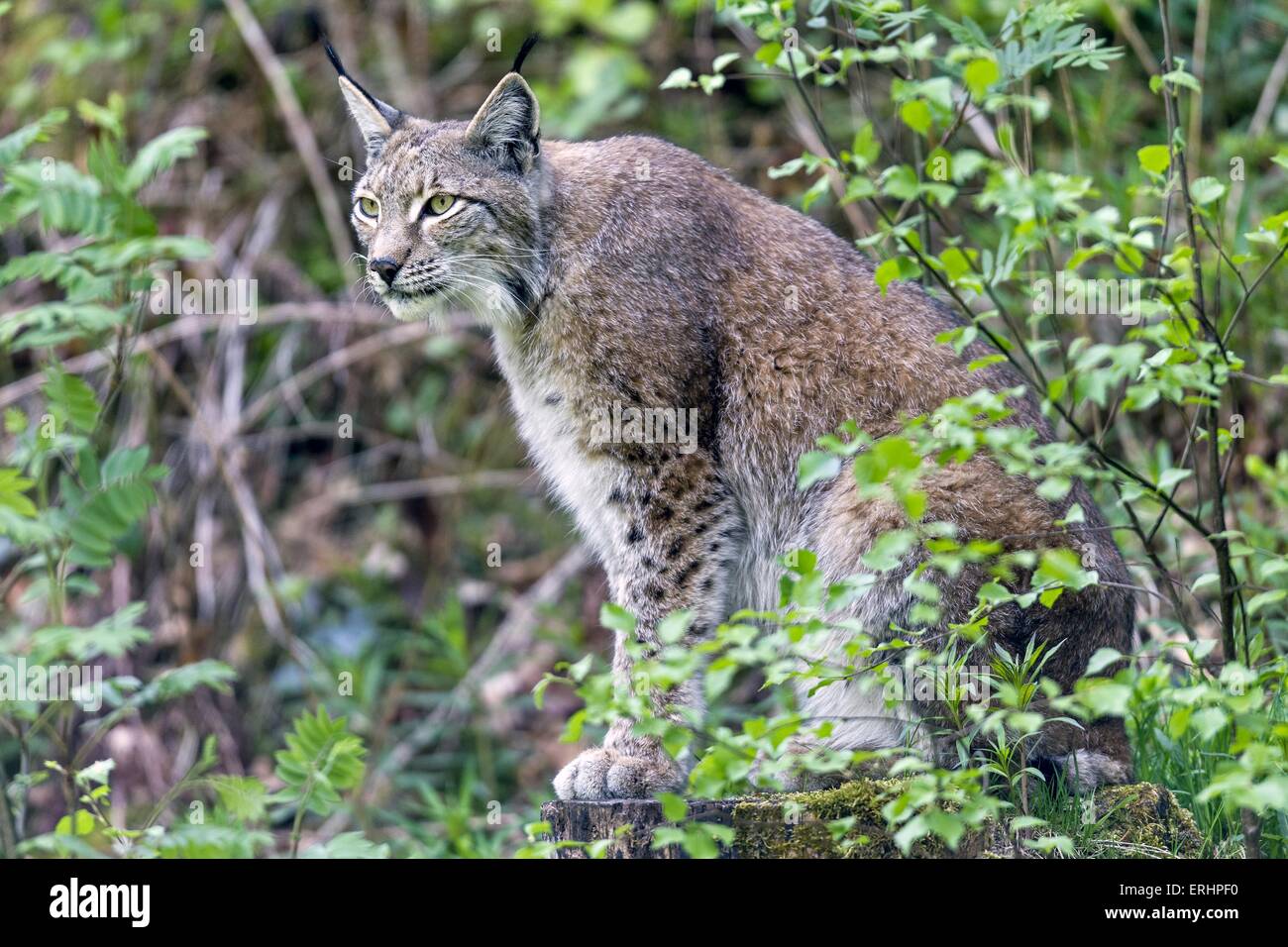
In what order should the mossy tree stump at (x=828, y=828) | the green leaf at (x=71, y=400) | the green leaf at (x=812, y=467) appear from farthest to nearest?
the green leaf at (x=71, y=400) → the mossy tree stump at (x=828, y=828) → the green leaf at (x=812, y=467)

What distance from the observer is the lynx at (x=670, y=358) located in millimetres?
5023

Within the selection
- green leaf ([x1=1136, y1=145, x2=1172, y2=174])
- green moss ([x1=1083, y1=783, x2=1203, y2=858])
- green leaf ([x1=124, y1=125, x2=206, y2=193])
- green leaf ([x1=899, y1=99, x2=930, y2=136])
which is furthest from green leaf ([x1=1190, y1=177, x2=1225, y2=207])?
green leaf ([x1=124, y1=125, x2=206, y2=193])

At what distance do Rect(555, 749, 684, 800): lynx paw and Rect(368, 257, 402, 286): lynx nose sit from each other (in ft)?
6.11

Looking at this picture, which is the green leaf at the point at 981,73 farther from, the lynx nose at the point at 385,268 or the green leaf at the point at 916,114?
the lynx nose at the point at 385,268

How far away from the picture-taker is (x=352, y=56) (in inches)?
389

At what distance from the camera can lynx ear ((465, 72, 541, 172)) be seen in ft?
17.4


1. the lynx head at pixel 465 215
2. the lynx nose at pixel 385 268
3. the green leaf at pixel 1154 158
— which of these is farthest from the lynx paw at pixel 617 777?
the green leaf at pixel 1154 158

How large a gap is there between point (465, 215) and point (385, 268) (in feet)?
1.23

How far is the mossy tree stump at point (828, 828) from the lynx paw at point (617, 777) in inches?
12.8

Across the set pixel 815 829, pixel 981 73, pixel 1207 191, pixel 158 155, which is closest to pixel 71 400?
pixel 158 155

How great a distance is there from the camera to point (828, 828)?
4289mm
